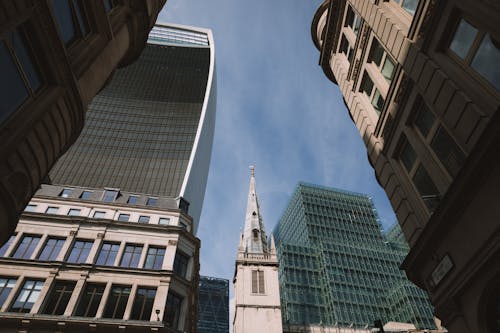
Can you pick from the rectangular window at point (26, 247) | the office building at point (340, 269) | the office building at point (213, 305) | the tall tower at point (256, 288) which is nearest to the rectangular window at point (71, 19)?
the rectangular window at point (26, 247)

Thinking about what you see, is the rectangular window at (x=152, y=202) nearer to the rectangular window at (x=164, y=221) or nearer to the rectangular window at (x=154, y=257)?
the rectangular window at (x=164, y=221)

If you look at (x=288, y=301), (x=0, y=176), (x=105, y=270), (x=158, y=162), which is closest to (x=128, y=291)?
(x=105, y=270)

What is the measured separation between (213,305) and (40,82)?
427 feet

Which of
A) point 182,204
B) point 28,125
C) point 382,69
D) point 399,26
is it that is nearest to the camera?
point 28,125

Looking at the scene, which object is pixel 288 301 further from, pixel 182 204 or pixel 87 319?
pixel 87 319

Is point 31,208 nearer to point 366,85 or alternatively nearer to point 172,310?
point 172,310

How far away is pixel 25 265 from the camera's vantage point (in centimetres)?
2417

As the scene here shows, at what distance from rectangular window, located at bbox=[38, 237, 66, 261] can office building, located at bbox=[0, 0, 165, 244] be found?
1906 cm

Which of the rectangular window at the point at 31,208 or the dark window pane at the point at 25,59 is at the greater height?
the rectangular window at the point at 31,208

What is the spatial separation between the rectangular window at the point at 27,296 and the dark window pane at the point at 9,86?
19.9 meters

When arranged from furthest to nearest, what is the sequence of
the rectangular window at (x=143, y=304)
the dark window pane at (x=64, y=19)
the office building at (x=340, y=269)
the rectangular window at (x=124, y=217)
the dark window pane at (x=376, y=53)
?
the office building at (x=340, y=269) < the rectangular window at (x=124, y=217) < the rectangular window at (x=143, y=304) < the dark window pane at (x=376, y=53) < the dark window pane at (x=64, y=19)

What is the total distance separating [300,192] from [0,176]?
97095 mm

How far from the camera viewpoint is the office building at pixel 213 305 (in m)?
121

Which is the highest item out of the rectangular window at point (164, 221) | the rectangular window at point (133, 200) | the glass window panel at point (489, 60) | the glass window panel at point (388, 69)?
the rectangular window at point (133, 200)
